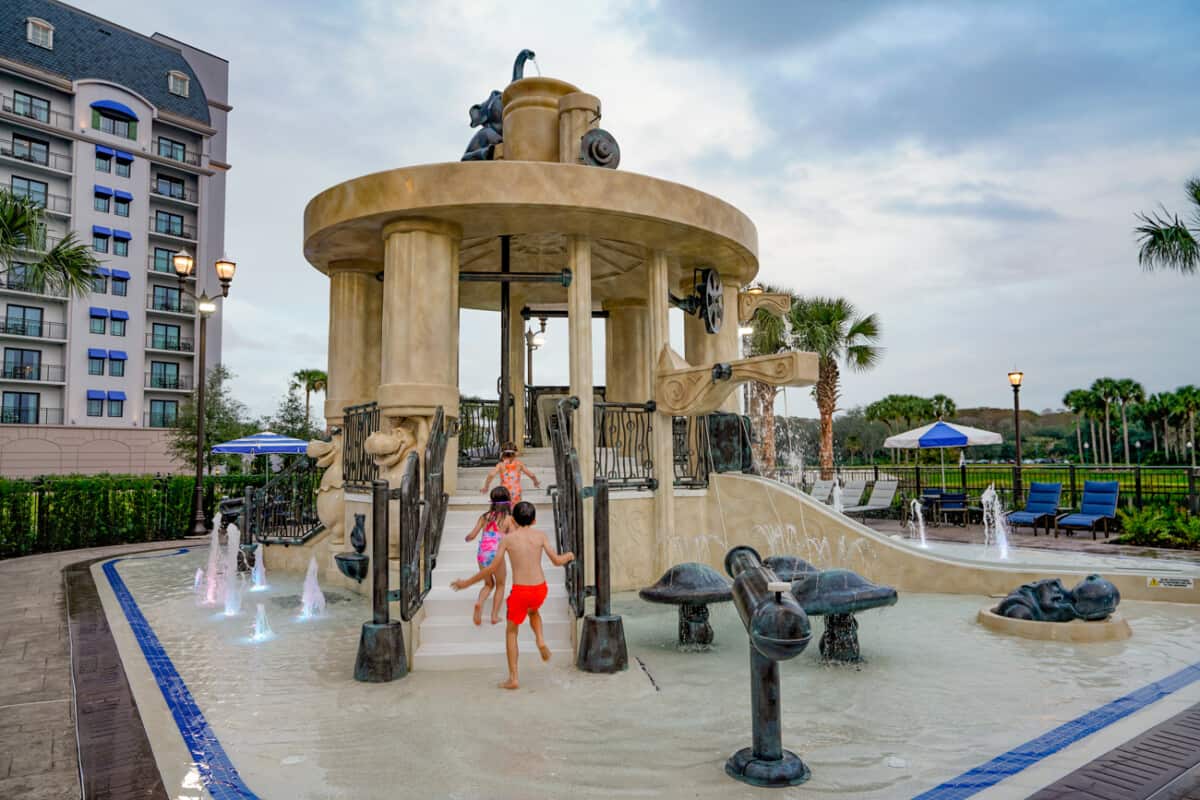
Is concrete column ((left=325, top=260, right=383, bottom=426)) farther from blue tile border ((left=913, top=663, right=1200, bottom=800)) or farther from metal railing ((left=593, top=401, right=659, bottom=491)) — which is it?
blue tile border ((left=913, top=663, right=1200, bottom=800))

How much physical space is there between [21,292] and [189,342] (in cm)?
887

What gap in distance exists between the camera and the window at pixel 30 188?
39.1 meters

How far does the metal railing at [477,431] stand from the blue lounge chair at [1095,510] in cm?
1158

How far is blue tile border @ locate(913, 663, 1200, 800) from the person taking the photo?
392 cm

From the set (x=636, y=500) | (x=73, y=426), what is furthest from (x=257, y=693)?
(x=73, y=426)

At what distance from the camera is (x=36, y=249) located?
14.4m

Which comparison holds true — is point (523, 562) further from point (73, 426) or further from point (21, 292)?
point (21, 292)

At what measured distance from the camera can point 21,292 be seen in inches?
1563

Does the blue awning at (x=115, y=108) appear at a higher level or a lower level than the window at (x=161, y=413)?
higher

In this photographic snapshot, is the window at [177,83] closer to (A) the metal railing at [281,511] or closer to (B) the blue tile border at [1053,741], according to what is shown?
(A) the metal railing at [281,511]

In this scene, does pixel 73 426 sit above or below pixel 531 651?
above

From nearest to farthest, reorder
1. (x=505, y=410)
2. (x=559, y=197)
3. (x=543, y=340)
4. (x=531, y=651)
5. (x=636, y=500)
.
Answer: (x=531, y=651) → (x=559, y=197) → (x=636, y=500) → (x=505, y=410) → (x=543, y=340)

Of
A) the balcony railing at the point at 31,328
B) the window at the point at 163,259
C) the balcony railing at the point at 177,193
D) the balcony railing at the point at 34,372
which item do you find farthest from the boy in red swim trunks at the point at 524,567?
the balcony railing at the point at 177,193

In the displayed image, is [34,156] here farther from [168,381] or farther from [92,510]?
[92,510]
